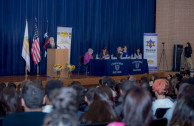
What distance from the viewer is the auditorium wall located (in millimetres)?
15289

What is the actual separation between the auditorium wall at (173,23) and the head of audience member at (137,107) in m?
13.8

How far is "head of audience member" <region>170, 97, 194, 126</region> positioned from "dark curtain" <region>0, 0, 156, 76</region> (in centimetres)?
883

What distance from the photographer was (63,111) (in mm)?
1534

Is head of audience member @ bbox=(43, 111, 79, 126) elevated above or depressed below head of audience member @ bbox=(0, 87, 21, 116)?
above

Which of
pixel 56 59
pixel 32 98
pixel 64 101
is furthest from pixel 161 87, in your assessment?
pixel 56 59

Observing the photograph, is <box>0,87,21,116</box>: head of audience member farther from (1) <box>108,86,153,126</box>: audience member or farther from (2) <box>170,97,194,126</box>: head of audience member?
(2) <box>170,97,194,126</box>: head of audience member

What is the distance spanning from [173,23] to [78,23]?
583cm

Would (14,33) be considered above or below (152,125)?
above

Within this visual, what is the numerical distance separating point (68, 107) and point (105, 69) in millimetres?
8071

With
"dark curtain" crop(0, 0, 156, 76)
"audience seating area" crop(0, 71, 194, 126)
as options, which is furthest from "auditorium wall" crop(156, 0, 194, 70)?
"audience seating area" crop(0, 71, 194, 126)

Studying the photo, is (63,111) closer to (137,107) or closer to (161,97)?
(137,107)

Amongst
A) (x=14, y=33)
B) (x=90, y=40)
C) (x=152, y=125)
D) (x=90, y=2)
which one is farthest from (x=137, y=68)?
(x=152, y=125)

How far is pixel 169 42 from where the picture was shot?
50.1 ft

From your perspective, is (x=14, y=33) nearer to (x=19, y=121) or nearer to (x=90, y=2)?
(x=90, y=2)
